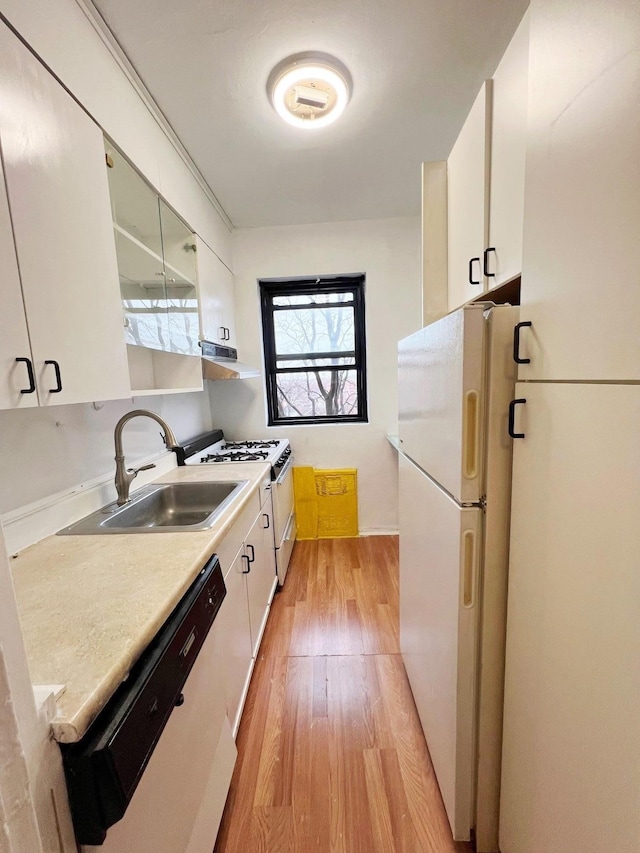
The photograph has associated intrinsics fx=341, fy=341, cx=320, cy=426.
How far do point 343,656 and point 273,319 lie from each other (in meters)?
2.68

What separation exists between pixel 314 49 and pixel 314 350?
6.58ft

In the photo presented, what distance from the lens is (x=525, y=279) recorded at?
818 millimetres

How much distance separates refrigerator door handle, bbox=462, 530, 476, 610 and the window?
2311 millimetres

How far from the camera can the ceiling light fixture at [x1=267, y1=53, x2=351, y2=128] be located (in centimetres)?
142

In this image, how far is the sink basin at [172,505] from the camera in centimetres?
146

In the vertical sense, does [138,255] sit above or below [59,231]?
above

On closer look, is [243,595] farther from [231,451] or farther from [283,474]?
[231,451]

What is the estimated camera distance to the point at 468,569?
93 centimetres

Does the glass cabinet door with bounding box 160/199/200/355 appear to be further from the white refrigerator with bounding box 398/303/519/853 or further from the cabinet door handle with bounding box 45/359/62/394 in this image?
the white refrigerator with bounding box 398/303/519/853

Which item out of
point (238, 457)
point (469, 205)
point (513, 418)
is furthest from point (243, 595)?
point (469, 205)

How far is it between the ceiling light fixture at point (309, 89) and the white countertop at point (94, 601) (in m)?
1.86

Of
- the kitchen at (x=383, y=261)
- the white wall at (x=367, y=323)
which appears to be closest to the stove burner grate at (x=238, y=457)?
the kitchen at (x=383, y=261)

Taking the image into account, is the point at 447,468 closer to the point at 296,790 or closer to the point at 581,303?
the point at 581,303

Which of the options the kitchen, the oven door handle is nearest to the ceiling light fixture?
the kitchen
